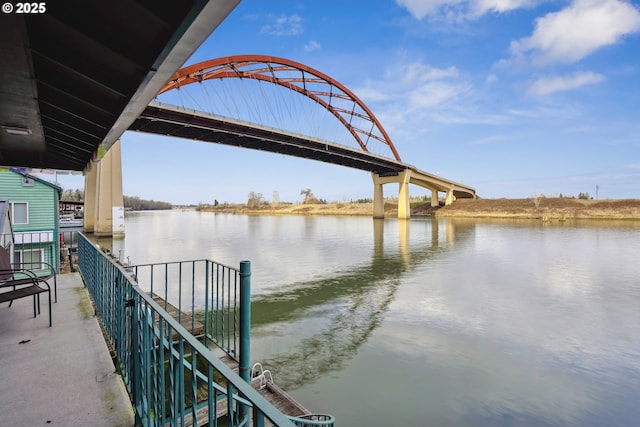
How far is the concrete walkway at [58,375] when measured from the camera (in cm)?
251

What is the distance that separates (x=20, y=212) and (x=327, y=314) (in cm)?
1318

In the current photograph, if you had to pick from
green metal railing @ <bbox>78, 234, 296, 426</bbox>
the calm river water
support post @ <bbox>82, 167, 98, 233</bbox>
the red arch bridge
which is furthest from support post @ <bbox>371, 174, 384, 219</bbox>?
green metal railing @ <bbox>78, 234, 296, 426</bbox>

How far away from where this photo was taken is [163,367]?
6.74 ft

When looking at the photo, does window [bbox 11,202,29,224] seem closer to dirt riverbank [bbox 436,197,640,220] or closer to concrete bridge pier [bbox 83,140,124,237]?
concrete bridge pier [bbox 83,140,124,237]

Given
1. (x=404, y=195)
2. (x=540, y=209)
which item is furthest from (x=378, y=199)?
(x=540, y=209)

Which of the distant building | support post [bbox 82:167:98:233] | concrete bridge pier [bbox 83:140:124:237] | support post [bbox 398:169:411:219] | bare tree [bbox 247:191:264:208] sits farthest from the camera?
bare tree [bbox 247:191:264:208]

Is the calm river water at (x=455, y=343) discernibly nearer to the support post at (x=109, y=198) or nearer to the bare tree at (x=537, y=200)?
the support post at (x=109, y=198)

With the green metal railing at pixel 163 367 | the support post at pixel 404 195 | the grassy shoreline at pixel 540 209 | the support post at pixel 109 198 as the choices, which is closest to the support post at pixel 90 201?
the support post at pixel 109 198

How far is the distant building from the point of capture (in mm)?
12508

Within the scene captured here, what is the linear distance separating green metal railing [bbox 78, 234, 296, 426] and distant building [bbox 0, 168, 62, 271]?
11721 millimetres

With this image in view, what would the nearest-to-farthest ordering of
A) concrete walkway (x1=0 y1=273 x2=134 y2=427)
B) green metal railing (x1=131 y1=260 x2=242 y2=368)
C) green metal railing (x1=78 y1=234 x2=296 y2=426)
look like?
green metal railing (x1=78 y1=234 x2=296 y2=426) < concrete walkway (x1=0 y1=273 x2=134 y2=427) < green metal railing (x1=131 y1=260 x2=242 y2=368)

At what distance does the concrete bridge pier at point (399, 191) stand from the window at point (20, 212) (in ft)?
166

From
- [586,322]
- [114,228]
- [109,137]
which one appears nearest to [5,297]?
[109,137]

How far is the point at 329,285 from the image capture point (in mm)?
10898
